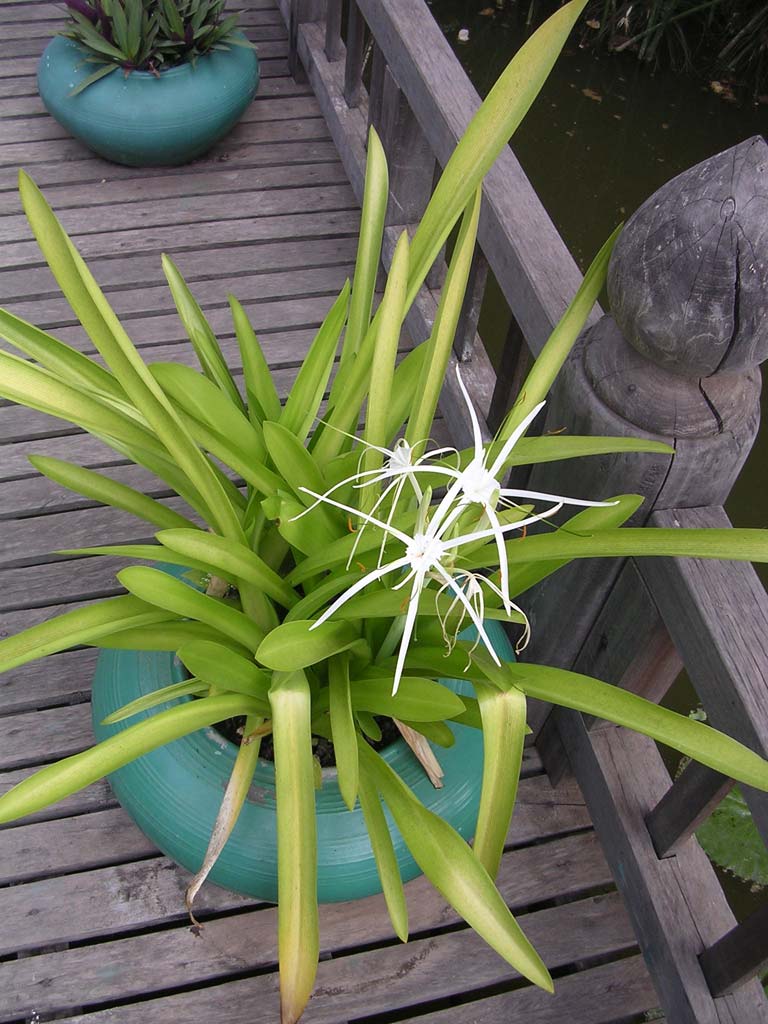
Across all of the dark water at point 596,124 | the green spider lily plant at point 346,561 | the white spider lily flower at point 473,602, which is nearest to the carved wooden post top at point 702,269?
the green spider lily plant at point 346,561

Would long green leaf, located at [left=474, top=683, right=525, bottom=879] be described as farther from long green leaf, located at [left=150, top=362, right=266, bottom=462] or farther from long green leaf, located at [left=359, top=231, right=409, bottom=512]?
A: long green leaf, located at [left=150, top=362, right=266, bottom=462]

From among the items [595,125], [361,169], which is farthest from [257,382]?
[595,125]

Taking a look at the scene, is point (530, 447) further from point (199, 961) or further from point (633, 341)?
point (199, 961)

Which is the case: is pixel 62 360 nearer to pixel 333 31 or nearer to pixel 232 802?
pixel 232 802

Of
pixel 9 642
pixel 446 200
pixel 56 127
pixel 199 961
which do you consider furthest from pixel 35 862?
pixel 56 127

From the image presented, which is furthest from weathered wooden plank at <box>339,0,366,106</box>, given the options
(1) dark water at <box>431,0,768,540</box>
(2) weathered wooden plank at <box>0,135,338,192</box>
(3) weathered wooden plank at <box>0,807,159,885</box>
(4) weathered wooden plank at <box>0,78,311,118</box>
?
(3) weathered wooden plank at <box>0,807,159,885</box>
